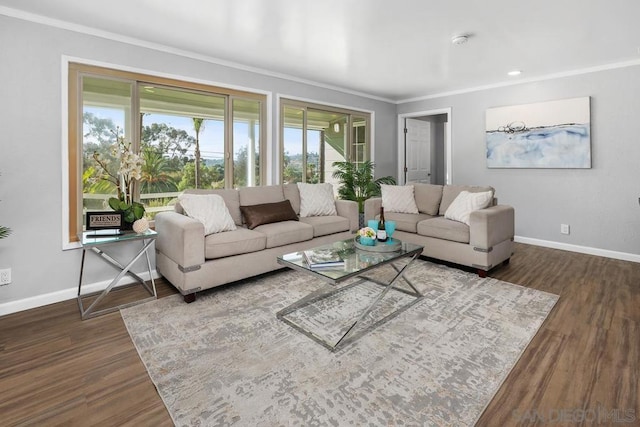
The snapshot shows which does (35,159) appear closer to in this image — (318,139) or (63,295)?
(63,295)

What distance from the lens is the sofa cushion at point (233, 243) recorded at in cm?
299

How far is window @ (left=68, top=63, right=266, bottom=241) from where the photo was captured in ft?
10.1

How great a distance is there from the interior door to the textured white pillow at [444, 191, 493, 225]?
267cm

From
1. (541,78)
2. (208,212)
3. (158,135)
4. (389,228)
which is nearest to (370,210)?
(389,228)

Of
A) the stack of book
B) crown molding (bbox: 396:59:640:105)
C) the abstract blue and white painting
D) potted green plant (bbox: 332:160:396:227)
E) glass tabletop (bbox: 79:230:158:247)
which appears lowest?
the stack of book

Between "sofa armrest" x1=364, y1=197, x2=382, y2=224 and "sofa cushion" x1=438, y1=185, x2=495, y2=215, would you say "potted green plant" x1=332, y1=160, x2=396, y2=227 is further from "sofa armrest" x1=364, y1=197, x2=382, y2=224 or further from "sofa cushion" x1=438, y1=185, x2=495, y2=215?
"sofa cushion" x1=438, y1=185, x2=495, y2=215

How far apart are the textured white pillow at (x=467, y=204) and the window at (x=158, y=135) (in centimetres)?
251

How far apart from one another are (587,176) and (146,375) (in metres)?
5.38

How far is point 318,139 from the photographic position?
534 centimetres

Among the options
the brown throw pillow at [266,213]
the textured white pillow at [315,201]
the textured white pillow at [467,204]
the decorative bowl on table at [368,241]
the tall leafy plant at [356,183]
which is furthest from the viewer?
the tall leafy plant at [356,183]

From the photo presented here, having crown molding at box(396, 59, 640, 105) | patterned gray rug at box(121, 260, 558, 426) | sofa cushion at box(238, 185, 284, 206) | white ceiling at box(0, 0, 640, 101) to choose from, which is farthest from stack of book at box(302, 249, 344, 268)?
crown molding at box(396, 59, 640, 105)

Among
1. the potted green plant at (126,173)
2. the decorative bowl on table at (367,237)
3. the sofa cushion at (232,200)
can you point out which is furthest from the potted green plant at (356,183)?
the potted green plant at (126,173)

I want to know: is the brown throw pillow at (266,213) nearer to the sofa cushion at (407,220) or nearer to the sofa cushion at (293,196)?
the sofa cushion at (293,196)

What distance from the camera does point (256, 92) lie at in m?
4.32
